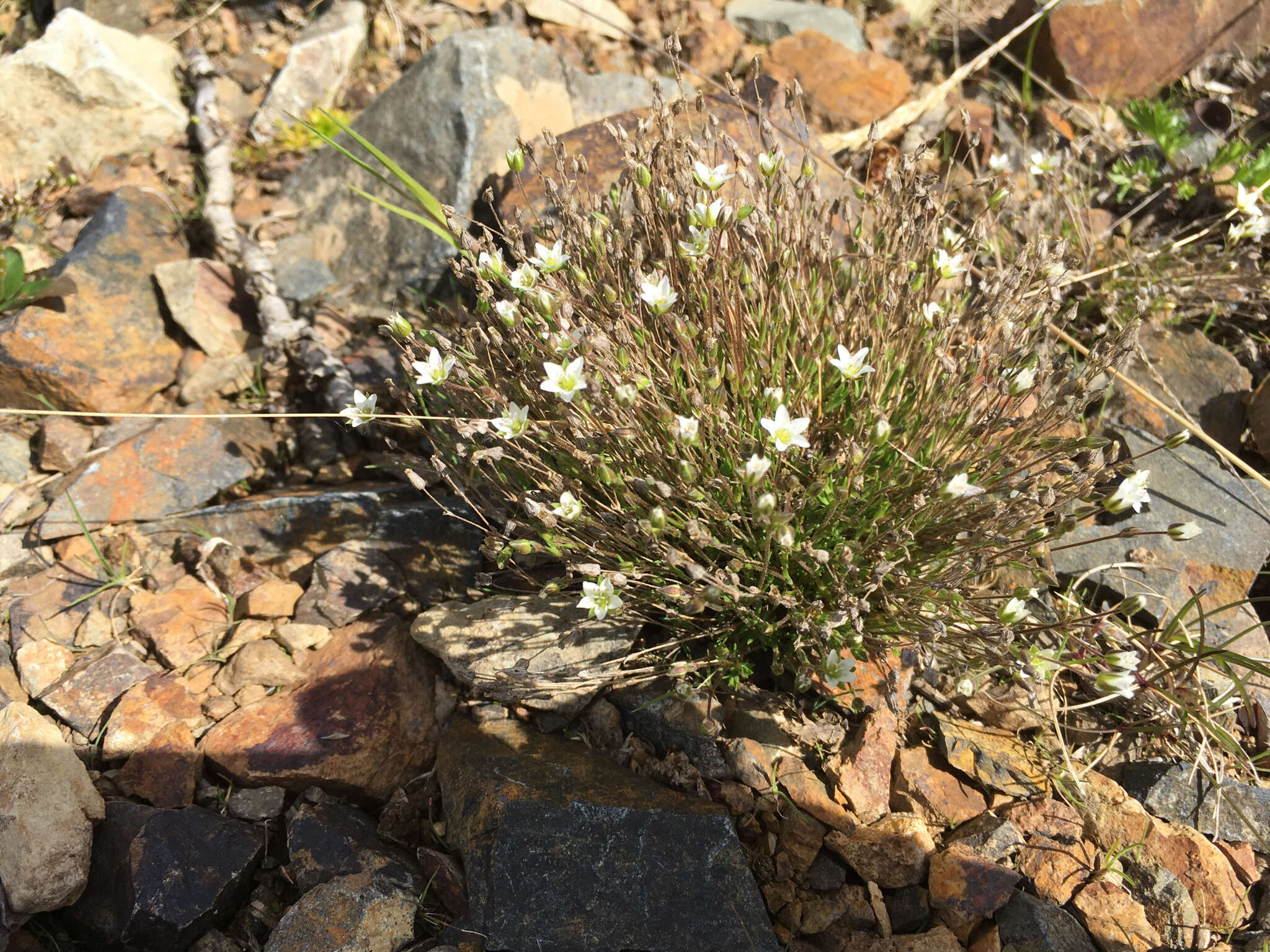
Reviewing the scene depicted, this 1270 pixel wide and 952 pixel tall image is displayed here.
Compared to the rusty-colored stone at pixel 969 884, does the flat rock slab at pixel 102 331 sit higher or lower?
higher

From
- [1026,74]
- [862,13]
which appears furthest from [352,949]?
[862,13]

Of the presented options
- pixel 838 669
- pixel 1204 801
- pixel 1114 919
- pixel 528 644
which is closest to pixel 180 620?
pixel 528 644

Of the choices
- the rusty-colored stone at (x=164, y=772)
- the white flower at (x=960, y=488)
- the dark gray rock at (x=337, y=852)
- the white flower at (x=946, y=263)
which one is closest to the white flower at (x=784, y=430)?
the white flower at (x=960, y=488)

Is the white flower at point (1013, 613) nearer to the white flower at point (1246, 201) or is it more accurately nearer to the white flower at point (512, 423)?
the white flower at point (512, 423)

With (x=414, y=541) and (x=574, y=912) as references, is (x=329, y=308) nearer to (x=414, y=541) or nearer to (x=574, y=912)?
(x=414, y=541)

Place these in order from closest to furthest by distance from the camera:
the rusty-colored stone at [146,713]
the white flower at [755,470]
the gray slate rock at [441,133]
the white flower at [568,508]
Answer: the white flower at [755,470] < the white flower at [568,508] < the rusty-colored stone at [146,713] < the gray slate rock at [441,133]

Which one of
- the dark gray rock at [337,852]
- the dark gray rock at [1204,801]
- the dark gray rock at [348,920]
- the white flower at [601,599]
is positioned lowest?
the dark gray rock at [337,852]
